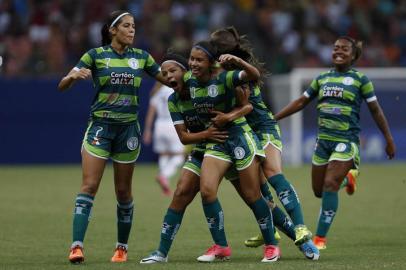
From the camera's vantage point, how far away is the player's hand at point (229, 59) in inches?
363

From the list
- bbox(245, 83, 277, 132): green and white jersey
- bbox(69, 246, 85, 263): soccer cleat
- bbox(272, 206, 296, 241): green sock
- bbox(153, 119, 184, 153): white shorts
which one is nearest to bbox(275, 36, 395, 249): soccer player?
bbox(245, 83, 277, 132): green and white jersey

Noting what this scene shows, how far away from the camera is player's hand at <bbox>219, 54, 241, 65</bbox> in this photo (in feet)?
30.2

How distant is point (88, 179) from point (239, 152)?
4.66 feet

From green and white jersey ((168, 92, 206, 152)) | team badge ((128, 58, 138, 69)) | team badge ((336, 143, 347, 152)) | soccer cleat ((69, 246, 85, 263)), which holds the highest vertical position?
team badge ((128, 58, 138, 69))

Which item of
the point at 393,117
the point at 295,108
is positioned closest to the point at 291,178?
the point at 393,117

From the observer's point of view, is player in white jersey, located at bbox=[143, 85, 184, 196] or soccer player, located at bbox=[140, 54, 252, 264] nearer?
soccer player, located at bbox=[140, 54, 252, 264]

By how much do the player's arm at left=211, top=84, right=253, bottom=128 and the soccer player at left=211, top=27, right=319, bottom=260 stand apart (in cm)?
40

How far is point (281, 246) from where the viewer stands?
36.7 feet

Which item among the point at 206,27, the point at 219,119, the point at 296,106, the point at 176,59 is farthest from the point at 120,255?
the point at 206,27

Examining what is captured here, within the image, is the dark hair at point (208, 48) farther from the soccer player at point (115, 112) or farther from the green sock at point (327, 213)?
the green sock at point (327, 213)

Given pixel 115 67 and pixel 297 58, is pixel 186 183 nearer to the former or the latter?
pixel 115 67

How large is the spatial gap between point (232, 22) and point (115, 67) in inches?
646

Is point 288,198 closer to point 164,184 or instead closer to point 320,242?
point 320,242

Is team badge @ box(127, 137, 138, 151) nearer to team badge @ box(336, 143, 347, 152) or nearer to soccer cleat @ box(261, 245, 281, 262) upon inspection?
soccer cleat @ box(261, 245, 281, 262)
